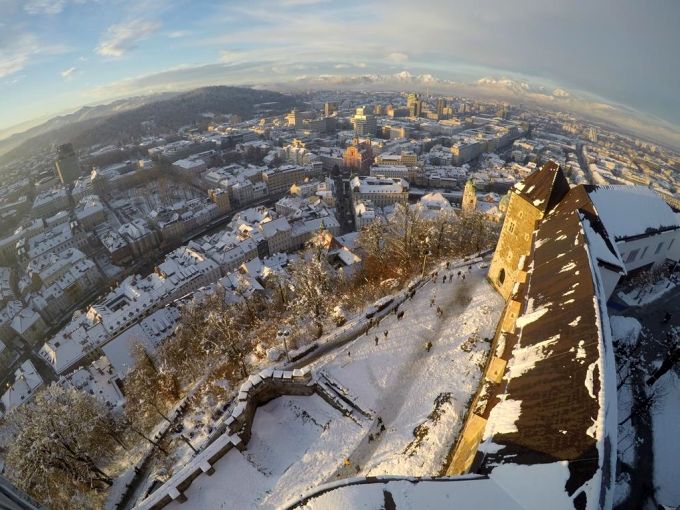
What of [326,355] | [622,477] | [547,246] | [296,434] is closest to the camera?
[622,477]

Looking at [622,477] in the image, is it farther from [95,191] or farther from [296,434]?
[95,191]

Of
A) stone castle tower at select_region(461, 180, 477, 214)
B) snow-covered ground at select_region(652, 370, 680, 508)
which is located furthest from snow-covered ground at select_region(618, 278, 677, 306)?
stone castle tower at select_region(461, 180, 477, 214)

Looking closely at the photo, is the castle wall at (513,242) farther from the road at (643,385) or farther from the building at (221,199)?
the building at (221,199)

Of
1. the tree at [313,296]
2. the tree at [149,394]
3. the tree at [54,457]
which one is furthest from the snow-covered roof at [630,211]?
the tree at [54,457]

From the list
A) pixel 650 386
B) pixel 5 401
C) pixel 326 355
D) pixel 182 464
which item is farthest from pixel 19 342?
pixel 650 386

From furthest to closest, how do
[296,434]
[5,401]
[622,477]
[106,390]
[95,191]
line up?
[95,191], [5,401], [106,390], [296,434], [622,477]

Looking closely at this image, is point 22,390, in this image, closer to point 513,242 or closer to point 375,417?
point 375,417

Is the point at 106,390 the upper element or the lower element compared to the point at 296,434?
lower
